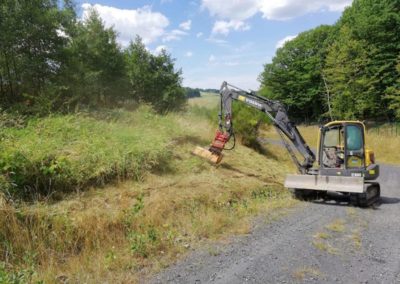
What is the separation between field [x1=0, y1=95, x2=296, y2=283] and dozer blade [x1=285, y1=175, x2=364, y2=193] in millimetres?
492

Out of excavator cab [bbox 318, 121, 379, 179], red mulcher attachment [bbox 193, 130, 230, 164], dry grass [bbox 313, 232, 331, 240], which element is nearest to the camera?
dry grass [bbox 313, 232, 331, 240]

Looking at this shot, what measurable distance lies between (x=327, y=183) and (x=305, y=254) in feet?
12.1

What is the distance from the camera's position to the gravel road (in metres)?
4.40

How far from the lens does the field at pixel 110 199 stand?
16.0 ft

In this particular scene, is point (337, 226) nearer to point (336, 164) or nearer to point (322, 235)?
point (322, 235)

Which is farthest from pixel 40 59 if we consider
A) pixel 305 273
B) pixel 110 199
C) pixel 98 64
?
pixel 305 273

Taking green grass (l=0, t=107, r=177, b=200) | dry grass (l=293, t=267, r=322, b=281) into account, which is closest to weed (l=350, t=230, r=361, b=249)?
dry grass (l=293, t=267, r=322, b=281)

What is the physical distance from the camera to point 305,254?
511 centimetres

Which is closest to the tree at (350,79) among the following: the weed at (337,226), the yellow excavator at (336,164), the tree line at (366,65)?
the tree line at (366,65)

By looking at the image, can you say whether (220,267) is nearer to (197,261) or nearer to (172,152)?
(197,261)

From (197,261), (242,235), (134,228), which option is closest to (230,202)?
(242,235)

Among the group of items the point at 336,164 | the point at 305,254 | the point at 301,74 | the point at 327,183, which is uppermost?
the point at 301,74

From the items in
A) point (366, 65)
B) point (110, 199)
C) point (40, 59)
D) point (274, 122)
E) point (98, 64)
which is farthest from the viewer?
point (366, 65)

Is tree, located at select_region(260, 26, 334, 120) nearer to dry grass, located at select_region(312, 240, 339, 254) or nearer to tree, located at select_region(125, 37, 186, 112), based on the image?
tree, located at select_region(125, 37, 186, 112)
